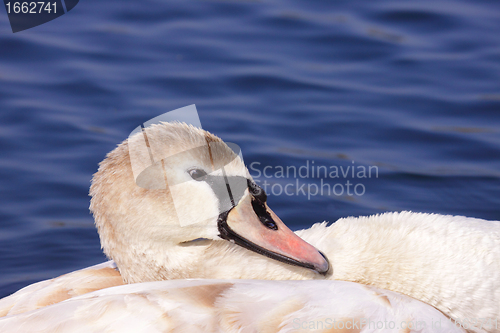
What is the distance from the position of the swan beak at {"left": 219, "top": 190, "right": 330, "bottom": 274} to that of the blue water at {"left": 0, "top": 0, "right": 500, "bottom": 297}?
78.5 inches

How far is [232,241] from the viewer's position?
2740 millimetres

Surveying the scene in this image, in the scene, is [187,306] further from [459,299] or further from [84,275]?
[459,299]

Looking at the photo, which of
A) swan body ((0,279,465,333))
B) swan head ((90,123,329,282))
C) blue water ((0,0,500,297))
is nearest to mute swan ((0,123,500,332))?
swan head ((90,123,329,282))

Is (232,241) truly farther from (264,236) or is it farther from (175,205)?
(175,205)

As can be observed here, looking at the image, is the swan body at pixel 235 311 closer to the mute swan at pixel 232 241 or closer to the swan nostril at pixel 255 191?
the mute swan at pixel 232 241

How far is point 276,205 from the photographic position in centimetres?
492

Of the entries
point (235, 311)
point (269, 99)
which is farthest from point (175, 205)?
point (269, 99)

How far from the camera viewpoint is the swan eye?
2729 mm

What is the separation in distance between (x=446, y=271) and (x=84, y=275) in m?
1.66

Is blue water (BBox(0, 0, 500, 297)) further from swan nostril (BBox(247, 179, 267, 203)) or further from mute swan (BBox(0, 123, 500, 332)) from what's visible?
swan nostril (BBox(247, 179, 267, 203))

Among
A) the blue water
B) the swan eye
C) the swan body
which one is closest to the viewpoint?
the swan body

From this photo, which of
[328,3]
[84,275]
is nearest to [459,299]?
[84,275]

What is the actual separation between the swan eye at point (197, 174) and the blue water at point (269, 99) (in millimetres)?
1955

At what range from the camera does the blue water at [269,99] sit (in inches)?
194
